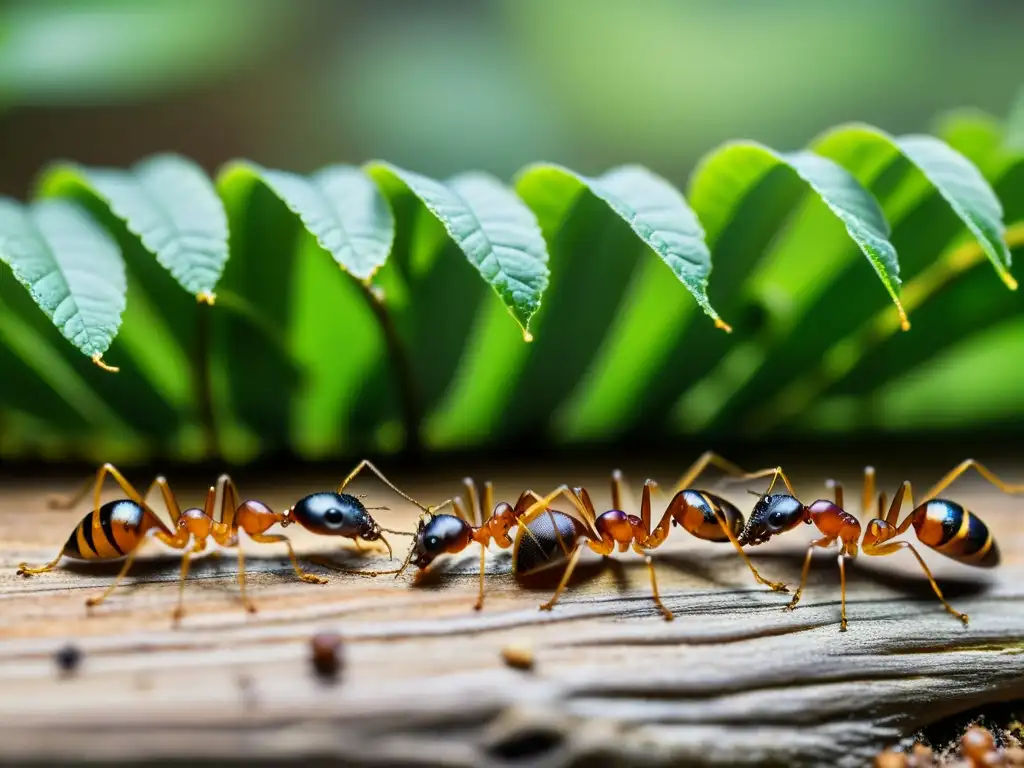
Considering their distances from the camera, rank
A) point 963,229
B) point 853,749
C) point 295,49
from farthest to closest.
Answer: point 295,49
point 963,229
point 853,749

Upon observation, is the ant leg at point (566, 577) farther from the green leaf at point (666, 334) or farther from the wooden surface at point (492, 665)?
the green leaf at point (666, 334)

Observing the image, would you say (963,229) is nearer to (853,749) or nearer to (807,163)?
(807,163)

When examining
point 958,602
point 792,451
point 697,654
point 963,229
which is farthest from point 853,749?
point 963,229

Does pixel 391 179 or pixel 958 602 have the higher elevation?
pixel 391 179

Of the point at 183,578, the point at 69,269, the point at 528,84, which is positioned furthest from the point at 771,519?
the point at 528,84

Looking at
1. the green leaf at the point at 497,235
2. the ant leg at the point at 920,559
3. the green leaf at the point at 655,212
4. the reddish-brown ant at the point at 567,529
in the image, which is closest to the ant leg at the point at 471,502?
the reddish-brown ant at the point at 567,529

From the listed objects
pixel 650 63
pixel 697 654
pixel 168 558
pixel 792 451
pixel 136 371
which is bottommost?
pixel 697 654
